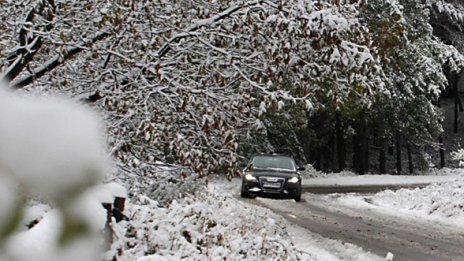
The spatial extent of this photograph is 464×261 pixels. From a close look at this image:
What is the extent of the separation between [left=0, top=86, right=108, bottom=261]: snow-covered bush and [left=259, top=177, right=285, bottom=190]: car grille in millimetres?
19837

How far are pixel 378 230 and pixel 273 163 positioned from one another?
7.72m

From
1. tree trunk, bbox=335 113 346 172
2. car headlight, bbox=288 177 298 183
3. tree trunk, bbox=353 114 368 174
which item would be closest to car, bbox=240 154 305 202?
car headlight, bbox=288 177 298 183

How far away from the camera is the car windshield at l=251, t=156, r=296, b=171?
70.2 ft

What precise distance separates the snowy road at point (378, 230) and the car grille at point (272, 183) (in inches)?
17.5

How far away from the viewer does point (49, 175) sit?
0.68m

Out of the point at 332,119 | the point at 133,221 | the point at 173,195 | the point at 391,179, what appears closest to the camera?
the point at 133,221

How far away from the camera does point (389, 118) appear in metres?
37.8

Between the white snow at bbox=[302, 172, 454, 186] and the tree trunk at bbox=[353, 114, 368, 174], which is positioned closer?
the white snow at bbox=[302, 172, 454, 186]

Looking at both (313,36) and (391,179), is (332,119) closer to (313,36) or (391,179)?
(391,179)

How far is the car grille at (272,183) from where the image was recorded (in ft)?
67.3

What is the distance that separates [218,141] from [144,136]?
1616mm

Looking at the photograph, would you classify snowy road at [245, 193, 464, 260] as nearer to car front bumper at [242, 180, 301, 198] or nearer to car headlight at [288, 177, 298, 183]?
car front bumper at [242, 180, 301, 198]

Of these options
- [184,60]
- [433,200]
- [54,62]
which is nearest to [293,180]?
[433,200]

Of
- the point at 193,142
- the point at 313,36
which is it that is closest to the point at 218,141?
the point at 193,142
